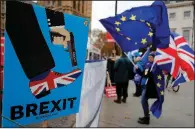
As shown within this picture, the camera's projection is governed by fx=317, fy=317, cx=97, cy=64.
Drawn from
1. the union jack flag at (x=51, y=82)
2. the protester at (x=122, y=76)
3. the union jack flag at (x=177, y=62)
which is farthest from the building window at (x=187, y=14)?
the union jack flag at (x=51, y=82)

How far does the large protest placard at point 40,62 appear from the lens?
2104mm

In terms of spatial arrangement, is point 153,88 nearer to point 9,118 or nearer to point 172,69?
point 172,69

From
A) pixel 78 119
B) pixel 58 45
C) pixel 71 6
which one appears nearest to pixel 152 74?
pixel 78 119

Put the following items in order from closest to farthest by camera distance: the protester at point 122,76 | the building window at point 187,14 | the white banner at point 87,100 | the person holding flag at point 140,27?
1. the white banner at point 87,100
2. the person holding flag at point 140,27
3. the protester at point 122,76
4. the building window at point 187,14

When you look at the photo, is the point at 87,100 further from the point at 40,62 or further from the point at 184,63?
the point at 184,63

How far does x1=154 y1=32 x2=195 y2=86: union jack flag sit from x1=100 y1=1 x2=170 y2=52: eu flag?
50 cm

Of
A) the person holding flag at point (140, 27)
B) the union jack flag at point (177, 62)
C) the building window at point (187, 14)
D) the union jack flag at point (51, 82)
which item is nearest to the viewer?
the union jack flag at point (51, 82)

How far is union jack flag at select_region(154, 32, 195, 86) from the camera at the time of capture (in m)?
6.37

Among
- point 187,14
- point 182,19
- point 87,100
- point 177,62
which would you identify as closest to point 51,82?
point 87,100

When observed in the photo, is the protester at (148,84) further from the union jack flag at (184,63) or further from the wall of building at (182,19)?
the wall of building at (182,19)

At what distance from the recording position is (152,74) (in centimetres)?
638

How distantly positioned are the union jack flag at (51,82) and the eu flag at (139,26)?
328 centimetres

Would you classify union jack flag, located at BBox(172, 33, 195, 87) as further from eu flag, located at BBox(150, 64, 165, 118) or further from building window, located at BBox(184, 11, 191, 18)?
building window, located at BBox(184, 11, 191, 18)

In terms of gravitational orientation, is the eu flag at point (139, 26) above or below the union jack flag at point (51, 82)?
above
